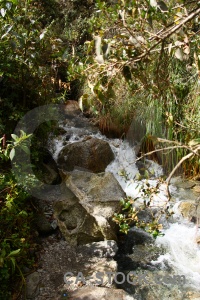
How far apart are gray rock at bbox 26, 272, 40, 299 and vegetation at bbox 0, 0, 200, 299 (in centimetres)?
8

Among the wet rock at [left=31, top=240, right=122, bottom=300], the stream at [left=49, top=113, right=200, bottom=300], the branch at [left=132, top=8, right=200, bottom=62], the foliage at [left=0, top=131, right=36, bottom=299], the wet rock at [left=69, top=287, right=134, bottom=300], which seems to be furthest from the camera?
the stream at [left=49, top=113, right=200, bottom=300]

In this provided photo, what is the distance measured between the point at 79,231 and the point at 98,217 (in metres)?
0.24

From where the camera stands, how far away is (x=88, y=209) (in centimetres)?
305

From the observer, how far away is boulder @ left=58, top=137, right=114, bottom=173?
447cm

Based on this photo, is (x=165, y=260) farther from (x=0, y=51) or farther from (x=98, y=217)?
(x=0, y=51)

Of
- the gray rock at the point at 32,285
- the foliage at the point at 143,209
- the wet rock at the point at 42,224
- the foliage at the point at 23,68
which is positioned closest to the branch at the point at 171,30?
the foliage at the point at 143,209

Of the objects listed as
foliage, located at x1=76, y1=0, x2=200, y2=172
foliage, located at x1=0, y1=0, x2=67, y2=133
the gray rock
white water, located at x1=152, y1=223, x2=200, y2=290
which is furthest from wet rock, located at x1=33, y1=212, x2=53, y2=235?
foliage, located at x1=76, y1=0, x2=200, y2=172

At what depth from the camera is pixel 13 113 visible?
2.98 meters

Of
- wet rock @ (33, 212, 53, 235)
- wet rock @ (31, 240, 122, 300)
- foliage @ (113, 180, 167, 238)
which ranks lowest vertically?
wet rock @ (31, 240, 122, 300)

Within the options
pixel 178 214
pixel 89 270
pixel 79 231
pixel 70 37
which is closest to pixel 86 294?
pixel 89 270

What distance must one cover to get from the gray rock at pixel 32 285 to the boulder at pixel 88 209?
1.99 feet

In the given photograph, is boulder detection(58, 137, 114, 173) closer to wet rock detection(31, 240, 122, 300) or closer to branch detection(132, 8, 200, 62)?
wet rock detection(31, 240, 122, 300)

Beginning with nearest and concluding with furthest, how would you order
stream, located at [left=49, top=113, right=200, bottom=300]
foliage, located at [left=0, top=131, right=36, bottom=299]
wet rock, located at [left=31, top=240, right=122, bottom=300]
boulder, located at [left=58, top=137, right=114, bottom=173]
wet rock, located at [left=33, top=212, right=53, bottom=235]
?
foliage, located at [left=0, top=131, right=36, bottom=299] → wet rock, located at [left=31, top=240, right=122, bottom=300] → stream, located at [left=49, top=113, right=200, bottom=300] → wet rock, located at [left=33, top=212, right=53, bottom=235] → boulder, located at [left=58, top=137, right=114, bottom=173]

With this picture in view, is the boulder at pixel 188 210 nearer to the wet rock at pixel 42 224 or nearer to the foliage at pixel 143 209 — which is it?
the wet rock at pixel 42 224
